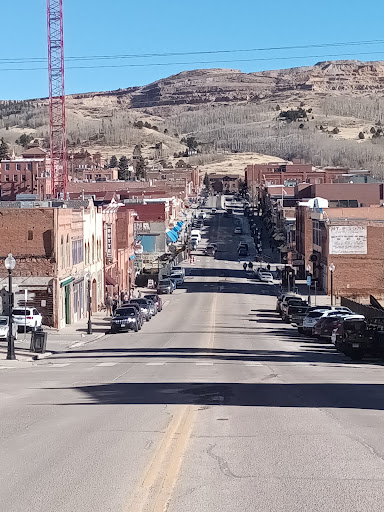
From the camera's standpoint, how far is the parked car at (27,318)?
4766cm

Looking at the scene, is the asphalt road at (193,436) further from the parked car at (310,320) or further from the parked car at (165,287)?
the parked car at (165,287)

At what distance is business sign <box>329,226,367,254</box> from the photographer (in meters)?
80.1

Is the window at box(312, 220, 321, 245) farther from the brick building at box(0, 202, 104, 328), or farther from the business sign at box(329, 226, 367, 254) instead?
the brick building at box(0, 202, 104, 328)

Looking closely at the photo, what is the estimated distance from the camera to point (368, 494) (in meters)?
9.69

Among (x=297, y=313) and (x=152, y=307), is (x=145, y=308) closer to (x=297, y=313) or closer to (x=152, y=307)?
(x=152, y=307)

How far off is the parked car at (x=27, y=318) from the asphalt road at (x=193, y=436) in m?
14.8

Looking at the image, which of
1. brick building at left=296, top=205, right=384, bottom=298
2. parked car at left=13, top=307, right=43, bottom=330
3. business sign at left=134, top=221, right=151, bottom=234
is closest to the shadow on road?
parked car at left=13, top=307, right=43, bottom=330

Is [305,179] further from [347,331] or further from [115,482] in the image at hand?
[115,482]

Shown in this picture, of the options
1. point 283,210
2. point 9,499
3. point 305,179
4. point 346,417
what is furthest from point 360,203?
point 9,499

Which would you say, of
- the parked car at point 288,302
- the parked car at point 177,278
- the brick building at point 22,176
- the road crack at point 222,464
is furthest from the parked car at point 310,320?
the brick building at point 22,176

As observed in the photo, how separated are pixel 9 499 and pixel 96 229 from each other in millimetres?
59798

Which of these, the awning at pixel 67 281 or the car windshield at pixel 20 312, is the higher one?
the awning at pixel 67 281

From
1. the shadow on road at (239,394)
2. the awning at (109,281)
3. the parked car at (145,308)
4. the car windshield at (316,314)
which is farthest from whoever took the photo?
the awning at (109,281)

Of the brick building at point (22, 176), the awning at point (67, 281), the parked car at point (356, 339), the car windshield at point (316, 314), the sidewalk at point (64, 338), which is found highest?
the brick building at point (22, 176)
